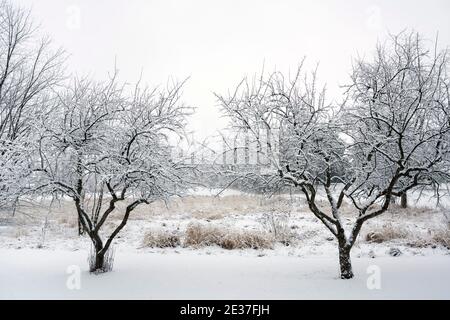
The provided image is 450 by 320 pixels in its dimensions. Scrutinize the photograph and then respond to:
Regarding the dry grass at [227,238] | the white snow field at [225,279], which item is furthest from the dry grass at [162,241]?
the white snow field at [225,279]

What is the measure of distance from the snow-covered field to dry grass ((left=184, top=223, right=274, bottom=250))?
25cm

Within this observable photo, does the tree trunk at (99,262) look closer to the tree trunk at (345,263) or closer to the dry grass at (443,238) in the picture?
the tree trunk at (345,263)

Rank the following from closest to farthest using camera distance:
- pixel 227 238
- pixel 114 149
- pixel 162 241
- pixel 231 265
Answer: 1. pixel 114 149
2. pixel 231 265
3. pixel 227 238
4. pixel 162 241

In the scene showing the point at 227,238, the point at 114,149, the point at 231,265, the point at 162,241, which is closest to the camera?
the point at 114,149

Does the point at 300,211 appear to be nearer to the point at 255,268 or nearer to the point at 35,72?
the point at 255,268

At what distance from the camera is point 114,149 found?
6965mm

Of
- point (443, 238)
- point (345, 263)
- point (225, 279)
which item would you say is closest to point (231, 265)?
point (225, 279)

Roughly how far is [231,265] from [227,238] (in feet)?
8.83

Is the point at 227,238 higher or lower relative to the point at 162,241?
higher

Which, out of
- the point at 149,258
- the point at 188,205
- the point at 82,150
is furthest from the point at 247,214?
the point at 82,150

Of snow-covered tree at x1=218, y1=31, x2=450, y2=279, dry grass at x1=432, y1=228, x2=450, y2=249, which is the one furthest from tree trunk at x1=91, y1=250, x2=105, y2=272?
dry grass at x1=432, y1=228, x2=450, y2=249

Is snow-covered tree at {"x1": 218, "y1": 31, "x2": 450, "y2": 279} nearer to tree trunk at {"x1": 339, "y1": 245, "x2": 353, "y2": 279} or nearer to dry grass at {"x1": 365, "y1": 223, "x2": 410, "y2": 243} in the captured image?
tree trunk at {"x1": 339, "y1": 245, "x2": 353, "y2": 279}

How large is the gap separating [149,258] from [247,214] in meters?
8.75

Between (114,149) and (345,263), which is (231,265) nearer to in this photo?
(345,263)
